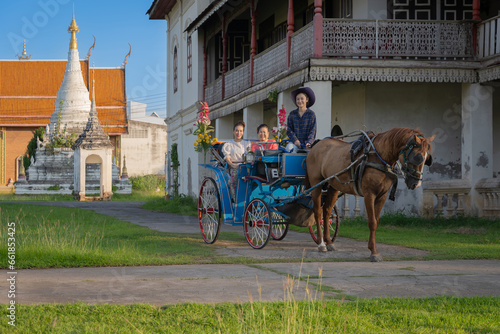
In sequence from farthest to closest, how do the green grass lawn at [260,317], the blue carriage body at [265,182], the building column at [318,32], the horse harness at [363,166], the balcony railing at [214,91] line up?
the balcony railing at [214,91], the building column at [318,32], the blue carriage body at [265,182], the horse harness at [363,166], the green grass lawn at [260,317]

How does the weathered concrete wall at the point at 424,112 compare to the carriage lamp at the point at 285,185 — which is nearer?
the carriage lamp at the point at 285,185

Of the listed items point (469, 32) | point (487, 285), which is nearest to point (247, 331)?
point (487, 285)

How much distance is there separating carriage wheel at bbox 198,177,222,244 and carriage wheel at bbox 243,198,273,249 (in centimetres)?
67

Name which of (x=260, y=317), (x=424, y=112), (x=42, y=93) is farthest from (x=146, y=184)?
(x=260, y=317)

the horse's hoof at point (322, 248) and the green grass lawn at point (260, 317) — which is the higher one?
the horse's hoof at point (322, 248)

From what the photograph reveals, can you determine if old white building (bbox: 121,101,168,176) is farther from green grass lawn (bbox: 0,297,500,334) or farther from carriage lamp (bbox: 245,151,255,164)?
green grass lawn (bbox: 0,297,500,334)

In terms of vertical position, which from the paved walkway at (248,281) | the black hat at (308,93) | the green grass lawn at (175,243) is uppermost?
the black hat at (308,93)

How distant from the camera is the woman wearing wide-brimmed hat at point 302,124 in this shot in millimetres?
9875

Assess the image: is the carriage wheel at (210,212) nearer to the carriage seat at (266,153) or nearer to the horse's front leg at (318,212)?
the carriage seat at (266,153)

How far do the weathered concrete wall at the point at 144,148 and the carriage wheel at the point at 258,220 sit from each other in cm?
4717

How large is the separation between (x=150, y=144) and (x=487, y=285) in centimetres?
5190

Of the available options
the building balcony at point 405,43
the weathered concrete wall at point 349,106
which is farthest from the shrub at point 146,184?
the building balcony at point 405,43

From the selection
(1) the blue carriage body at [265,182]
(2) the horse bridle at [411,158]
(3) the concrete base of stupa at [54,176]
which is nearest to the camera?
(2) the horse bridle at [411,158]

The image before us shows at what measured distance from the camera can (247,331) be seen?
4.31 metres
